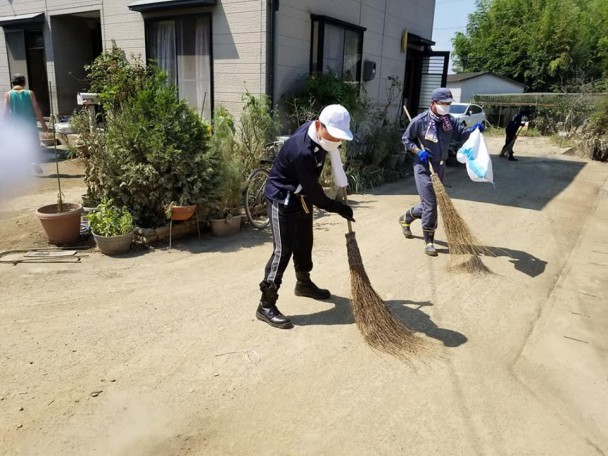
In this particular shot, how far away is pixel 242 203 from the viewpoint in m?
6.23

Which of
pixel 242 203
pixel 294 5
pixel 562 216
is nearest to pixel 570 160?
pixel 562 216

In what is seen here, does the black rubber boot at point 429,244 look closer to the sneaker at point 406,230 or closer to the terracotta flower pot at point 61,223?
the sneaker at point 406,230

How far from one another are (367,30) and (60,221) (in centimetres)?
822

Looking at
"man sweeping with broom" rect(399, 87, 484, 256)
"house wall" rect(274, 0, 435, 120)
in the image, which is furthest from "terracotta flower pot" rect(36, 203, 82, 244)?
"house wall" rect(274, 0, 435, 120)

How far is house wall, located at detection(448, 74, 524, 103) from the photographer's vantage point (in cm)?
3027

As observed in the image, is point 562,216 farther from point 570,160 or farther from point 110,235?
point 570,160

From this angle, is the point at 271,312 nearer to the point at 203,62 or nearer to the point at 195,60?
the point at 203,62

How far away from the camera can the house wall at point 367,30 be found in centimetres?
826

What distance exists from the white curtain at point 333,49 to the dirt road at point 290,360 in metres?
5.32

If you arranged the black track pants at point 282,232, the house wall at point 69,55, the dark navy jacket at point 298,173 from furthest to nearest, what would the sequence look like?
1. the house wall at point 69,55
2. the black track pants at point 282,232
3. the dark navy jacket at point 298,173

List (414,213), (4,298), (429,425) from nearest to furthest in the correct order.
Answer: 1. (429,425)
2. (4,298)
3. (414,213)

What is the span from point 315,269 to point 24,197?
5003 mm

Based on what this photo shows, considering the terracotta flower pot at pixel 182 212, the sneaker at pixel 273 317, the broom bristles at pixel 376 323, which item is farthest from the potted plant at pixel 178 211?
the broom bristles at pixel 376 323

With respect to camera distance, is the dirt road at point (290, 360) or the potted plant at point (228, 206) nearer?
the dirt road at point (290, 360)
